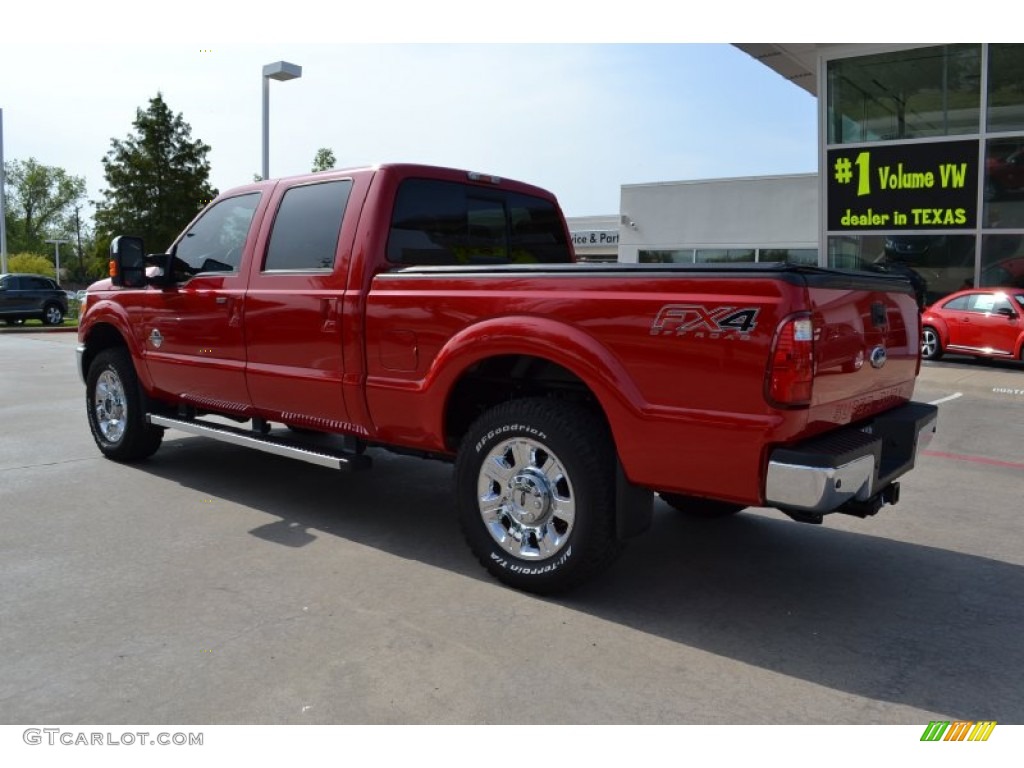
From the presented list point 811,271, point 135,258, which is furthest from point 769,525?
point 135,258

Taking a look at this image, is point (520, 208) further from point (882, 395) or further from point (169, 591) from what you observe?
point (169, 591)

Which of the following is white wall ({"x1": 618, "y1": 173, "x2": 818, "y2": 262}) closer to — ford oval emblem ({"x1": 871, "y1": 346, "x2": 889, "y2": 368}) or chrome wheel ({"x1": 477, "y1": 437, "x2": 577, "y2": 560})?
ford oval emblem ({"x1": 871, "y1": 346, "x2": 889, "y2": 368})

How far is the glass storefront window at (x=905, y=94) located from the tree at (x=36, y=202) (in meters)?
90.4

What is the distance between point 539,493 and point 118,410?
4.20 m

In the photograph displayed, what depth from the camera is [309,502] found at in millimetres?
5496

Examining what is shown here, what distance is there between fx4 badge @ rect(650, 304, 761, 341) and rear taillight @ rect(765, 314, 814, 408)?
12 cm

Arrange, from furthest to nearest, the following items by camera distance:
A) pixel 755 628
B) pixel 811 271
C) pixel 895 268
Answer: pixel 895 268, pixel 755 628, pixel 811 271

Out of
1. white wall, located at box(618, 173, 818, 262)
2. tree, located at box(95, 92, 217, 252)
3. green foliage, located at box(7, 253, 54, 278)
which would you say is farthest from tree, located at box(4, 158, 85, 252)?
white wall, located at box(618, 173, 818, 262)

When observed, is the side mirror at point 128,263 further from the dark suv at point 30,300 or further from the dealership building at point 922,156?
the dark suv at point 30,300

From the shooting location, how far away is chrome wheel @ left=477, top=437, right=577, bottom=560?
3.81 metres

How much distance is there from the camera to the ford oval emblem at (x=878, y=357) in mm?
3773

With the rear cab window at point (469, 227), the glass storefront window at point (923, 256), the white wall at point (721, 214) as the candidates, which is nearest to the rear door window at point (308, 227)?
the rear cab window at point (469, 227)

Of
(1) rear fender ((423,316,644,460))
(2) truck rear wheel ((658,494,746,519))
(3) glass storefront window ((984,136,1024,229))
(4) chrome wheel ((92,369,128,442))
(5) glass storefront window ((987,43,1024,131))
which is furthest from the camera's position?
(3) glass storefront window ((984,136,1024,229))
